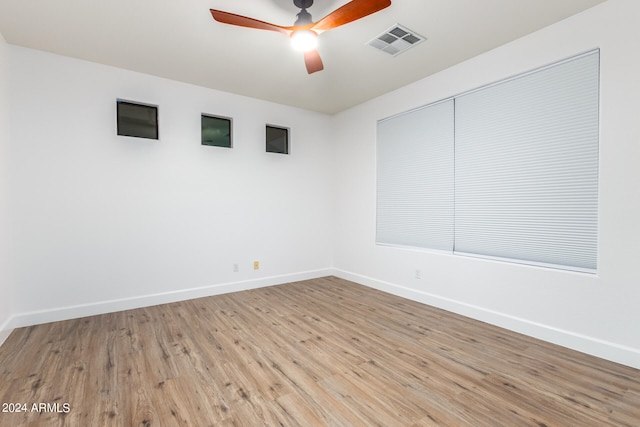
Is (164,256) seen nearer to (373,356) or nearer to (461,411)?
(373,356)

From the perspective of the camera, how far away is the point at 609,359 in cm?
238

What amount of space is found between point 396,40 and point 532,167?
1.84 meters

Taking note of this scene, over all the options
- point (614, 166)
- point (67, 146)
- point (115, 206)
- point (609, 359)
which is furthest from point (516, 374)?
point (67, 146)

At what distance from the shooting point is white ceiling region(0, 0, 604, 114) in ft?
8.02

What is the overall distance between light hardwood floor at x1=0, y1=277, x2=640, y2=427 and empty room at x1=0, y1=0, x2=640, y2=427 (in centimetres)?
2

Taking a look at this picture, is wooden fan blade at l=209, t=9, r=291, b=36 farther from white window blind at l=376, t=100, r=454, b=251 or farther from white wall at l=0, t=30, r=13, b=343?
white wall at l=0, t=30, r=13, b=343

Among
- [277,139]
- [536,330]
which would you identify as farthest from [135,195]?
[536,330]

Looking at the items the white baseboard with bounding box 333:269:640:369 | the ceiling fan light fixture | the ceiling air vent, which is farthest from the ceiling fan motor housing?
the white baseboard with bounding box 333:269:640:369

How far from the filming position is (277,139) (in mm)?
4934

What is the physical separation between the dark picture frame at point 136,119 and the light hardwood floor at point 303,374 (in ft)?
7.29

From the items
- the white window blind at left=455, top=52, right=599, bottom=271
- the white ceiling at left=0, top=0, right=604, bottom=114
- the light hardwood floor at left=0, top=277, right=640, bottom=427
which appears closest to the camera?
the light hardwood floor at left=0, top=277, right=640, bottom=427

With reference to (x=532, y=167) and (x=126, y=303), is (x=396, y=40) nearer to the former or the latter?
(x=532, y=167)

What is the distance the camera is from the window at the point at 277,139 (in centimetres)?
481

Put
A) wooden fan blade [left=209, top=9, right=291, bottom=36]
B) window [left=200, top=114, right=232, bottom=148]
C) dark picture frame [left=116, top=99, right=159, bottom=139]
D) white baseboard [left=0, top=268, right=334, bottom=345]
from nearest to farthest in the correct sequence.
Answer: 1. wooden fan blade [left=209, top=9, right=291, bottom=36]
2. white baseboard [left=0, top=268, right=334, bottom=345]
3. dark picture frame [left=116, top=99, right=159, bottom=139]
4. window [left=200, top=114, right=232, bottom=148]
